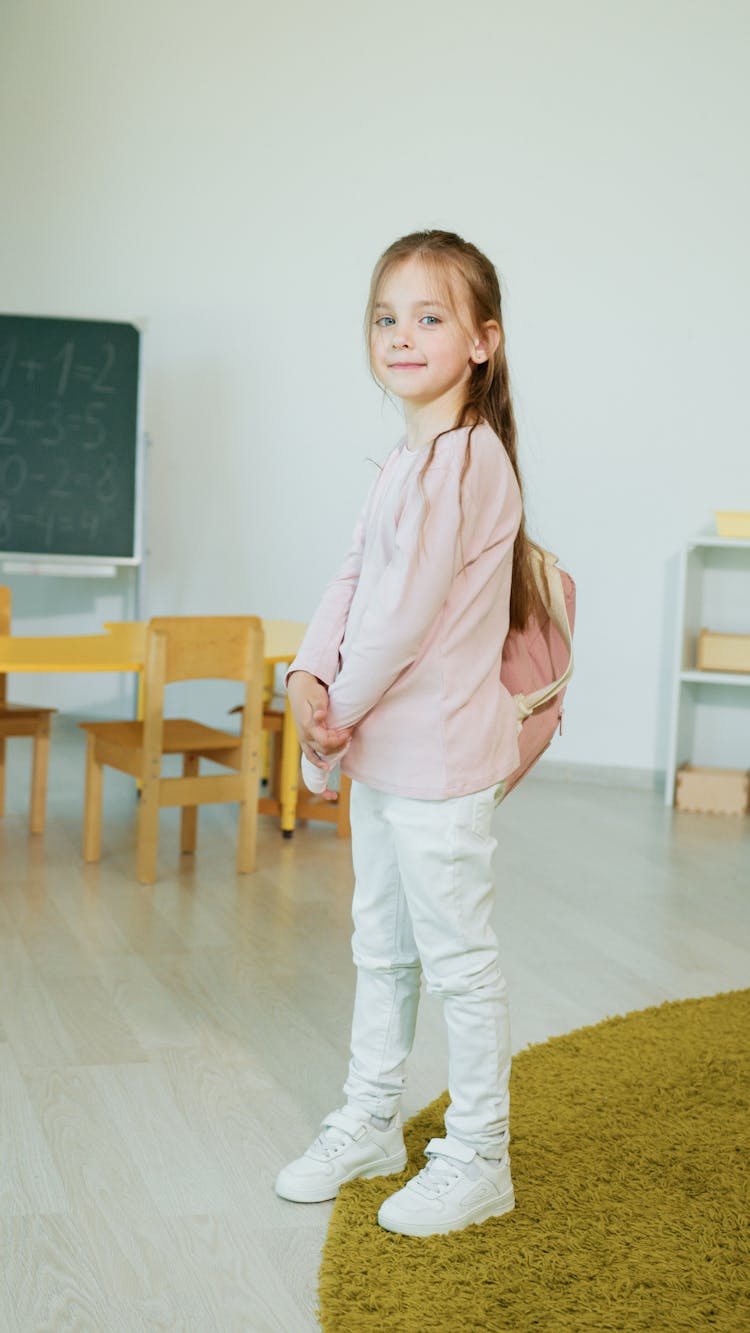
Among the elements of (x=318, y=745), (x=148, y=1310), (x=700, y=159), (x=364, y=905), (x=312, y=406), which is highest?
(x=700, y=159)

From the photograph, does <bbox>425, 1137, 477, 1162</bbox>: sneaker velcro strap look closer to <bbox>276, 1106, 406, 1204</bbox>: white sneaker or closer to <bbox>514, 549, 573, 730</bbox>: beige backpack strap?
<bbox>276, 1106, 406, 1204</bbox>: white sneaker

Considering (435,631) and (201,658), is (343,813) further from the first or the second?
(435,631)

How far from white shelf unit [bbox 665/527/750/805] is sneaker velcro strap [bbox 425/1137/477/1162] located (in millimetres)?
3115

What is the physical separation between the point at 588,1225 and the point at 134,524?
12.3 ft

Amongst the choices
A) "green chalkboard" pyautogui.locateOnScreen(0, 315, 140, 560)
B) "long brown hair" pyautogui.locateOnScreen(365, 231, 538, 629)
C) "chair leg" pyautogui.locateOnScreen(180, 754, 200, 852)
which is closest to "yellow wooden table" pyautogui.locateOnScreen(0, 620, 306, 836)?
"chair leg" pyautogui.locateOnScreen(180, 754, 200, 852)

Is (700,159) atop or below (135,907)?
atop

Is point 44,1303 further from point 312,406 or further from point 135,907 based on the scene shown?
point 312,406

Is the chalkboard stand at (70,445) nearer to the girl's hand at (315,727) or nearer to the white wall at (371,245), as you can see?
the white wall at (371,245)

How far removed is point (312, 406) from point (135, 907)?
2.56 metres

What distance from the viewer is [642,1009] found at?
2.86 m

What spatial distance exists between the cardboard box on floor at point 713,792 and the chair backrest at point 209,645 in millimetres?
1832

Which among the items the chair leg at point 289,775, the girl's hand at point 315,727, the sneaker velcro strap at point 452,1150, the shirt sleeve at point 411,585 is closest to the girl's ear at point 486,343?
the shirt sleeve at point 411,585

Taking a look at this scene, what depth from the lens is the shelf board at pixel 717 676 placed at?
481 cm

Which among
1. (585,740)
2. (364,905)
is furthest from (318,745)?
(585,740)
